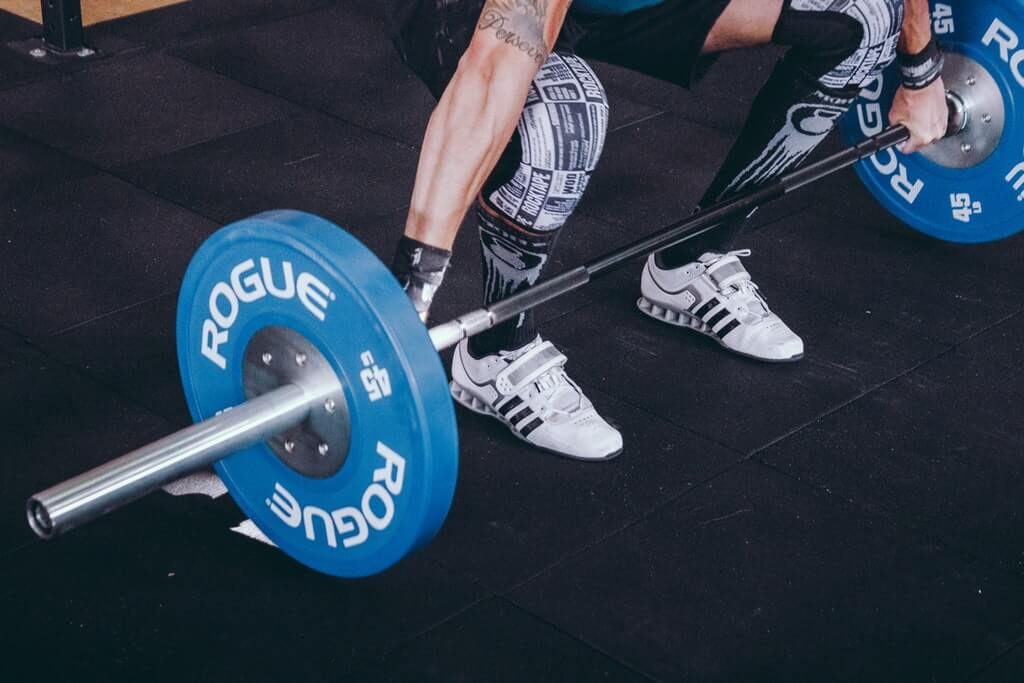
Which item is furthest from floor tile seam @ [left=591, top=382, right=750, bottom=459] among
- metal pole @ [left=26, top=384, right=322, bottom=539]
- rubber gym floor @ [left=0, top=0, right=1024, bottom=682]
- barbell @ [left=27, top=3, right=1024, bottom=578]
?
metal pole @ [left=26, top=384, right=322, bottom=539]

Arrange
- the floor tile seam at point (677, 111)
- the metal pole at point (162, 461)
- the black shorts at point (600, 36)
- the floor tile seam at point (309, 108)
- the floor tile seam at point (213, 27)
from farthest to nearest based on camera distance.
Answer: the floor tile seam at point (213, 27) → the floor tile seam at point (677, 111) → the floor tile seam at point (309, 108) → the black shorts at point (600, 36) → the metal pole at point (162, 461)

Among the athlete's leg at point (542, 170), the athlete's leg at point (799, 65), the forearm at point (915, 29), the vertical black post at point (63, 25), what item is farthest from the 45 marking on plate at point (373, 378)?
the vertical black post at point (63, 25)

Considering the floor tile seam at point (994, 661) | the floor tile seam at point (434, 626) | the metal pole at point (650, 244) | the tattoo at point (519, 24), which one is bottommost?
the floor tile seam at point (434, 626)

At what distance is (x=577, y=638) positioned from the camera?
4.72 feet

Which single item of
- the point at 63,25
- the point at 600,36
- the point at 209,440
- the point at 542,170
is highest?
the point at 600,36

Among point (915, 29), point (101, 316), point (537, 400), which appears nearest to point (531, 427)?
point (537, 400)

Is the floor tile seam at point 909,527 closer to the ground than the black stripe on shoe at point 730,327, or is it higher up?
closer to the ground

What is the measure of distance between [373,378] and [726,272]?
0.82 metres

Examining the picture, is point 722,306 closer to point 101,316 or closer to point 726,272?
point 726,272

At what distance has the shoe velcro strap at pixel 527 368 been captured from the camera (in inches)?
69.7

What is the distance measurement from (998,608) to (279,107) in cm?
164

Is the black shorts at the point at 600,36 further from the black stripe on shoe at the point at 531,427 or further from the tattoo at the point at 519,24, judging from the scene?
the black stripe on shoe at the point at 531,427

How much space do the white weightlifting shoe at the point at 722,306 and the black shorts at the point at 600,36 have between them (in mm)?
303

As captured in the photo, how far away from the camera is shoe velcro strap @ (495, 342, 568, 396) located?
1.77 meters
